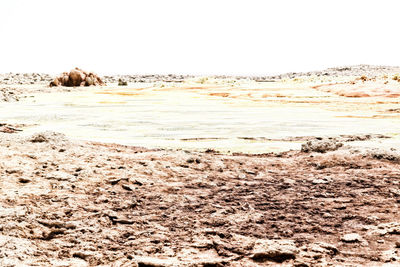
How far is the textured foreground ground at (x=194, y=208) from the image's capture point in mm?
2789

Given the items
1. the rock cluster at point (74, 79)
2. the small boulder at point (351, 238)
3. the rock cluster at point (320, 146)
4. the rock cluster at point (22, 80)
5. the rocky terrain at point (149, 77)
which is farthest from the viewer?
the rocky terrain at point (149, 77)

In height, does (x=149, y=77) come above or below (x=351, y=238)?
above

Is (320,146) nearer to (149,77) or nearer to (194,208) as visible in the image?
(194,208)

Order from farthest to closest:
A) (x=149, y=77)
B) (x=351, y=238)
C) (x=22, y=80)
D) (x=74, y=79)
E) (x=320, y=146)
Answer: (x=149, y=77) < (x=22, y=80) < (x=74, y=79) < (x=320, y=146) < (x=351, y=238)

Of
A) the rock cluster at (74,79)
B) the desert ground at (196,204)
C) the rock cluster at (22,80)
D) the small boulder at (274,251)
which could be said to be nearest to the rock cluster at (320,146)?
the desert ground at (196,204)

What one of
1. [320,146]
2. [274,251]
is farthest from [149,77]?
[274,251]

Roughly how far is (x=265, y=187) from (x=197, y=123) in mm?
4813

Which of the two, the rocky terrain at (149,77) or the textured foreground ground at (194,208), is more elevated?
the rocky terrain at (149,77)

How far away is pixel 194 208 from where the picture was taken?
3580mm

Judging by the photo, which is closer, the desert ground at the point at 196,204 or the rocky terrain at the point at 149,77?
the desert ground at the point at 196,204

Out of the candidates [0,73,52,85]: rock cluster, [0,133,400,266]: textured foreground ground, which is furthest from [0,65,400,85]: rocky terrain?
[0,133,400,266]: textured foreground ground

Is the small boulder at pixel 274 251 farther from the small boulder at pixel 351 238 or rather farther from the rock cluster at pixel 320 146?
the rock cluster at pixel 320 146

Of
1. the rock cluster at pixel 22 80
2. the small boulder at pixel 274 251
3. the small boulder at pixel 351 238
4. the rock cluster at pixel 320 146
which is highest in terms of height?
the rock cluster at pixel 22 80

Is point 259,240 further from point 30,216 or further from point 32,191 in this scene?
point 32,191
